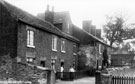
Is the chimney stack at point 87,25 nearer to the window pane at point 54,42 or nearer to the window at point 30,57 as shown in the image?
the window pane at point 54,42

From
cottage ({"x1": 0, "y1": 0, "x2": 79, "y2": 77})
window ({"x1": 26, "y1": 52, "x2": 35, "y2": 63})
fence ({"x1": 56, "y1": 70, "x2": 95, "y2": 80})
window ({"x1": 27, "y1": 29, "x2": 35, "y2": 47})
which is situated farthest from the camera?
fence ({"x1": 56, "y1": 70, "x2": 95, "y2": 80})

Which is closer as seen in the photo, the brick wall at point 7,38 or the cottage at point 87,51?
the brick wall at point 7,38

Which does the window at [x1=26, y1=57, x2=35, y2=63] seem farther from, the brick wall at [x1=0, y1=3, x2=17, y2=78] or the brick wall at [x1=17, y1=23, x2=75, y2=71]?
the brick wall at [x1=0, y1=3, x2=17, y2=78]

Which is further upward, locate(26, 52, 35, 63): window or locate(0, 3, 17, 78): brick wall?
locate(0, 3, 17, 78): brick wall

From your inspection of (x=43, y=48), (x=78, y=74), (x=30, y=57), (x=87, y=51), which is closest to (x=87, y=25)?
(x=87, y=51)

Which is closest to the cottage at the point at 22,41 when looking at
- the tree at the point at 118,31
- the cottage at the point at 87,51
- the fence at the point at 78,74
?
the fence at the point at 78,74

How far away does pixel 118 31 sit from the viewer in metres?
47.6

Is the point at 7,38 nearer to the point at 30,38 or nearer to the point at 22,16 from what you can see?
the point at 30,38

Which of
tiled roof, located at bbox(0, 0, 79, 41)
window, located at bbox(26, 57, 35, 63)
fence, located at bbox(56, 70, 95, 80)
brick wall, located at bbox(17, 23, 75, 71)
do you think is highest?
tiled roof, located at bbox(0, 0, 79, 41)

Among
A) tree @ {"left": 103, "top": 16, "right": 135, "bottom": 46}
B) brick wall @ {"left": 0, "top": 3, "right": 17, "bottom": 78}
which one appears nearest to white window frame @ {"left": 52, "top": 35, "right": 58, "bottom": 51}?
brick wall @ {"left": 0, "top": 3, "right": 17, "bottom": 78}

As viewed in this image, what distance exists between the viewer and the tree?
46.7 metres

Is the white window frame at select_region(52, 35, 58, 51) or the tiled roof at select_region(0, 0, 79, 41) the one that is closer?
the tiled roof at select_region(0, 0, 79, 41)

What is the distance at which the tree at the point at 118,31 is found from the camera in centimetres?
4666

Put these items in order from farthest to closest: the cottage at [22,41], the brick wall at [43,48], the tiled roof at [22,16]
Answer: the tiled roof at [22,16] → the brick wall at [43,48] → the cottage at [22,41]
